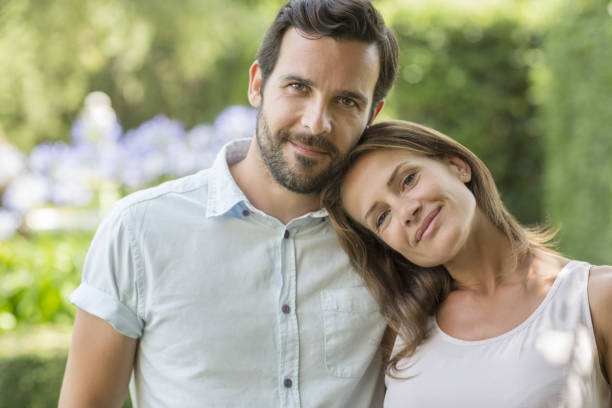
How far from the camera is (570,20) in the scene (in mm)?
5469

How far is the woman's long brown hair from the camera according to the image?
2.18m

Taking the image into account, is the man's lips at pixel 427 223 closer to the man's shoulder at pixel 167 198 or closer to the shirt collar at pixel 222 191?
the shirt collar at pixel 222 191

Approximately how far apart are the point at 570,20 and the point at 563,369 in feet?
14.4

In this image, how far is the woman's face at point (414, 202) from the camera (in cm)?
204

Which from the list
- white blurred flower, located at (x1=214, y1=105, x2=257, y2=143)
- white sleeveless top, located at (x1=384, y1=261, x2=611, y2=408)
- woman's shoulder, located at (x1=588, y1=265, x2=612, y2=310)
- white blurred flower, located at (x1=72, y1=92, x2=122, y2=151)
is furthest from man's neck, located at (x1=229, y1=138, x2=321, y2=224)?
white blurred flower, located at (x1=72, y1=92, x2=122, y2=151)

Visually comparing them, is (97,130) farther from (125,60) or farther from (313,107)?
(125,60)

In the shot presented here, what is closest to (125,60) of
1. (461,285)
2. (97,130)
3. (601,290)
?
(97,130)

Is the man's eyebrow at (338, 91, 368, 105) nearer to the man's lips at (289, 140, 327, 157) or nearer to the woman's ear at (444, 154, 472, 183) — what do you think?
the man's lips at (289, 140, 327, 157)

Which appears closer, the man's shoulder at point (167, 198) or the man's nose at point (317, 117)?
the man's nose at point (317, 117)

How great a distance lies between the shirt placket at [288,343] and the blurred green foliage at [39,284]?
2853mm

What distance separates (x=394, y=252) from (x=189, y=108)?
14.0 meters

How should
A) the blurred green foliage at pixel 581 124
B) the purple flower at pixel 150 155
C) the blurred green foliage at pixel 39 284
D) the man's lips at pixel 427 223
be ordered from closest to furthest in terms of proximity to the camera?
the man's lips at pixel 427 223
the blurred green foliage at pixel 39 284
the blurred green foliage at pixel 581 124
the purple flower at pixel 150 155

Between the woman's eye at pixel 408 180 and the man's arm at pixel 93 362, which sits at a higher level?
the woman's eye at pixel 408 180

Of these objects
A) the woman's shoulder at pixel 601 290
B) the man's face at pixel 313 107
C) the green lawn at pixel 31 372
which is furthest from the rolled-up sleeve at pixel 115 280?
the green lawn at pixel 31 372
